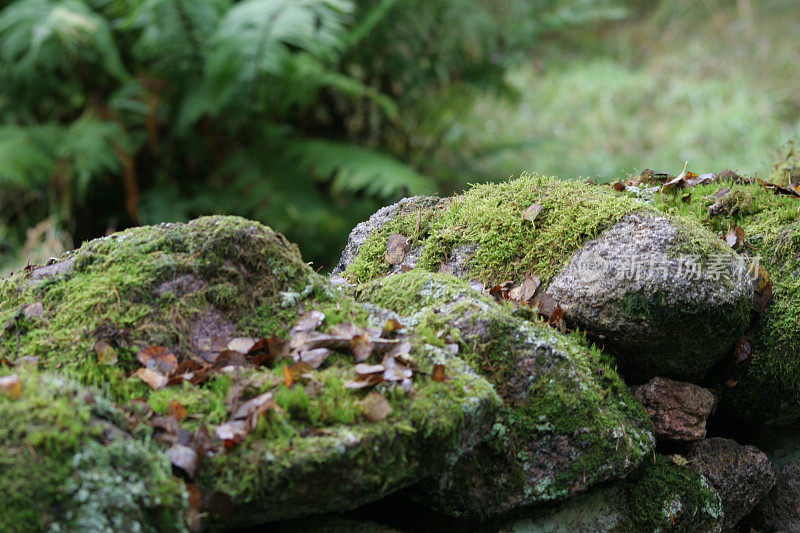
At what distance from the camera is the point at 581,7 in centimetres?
589

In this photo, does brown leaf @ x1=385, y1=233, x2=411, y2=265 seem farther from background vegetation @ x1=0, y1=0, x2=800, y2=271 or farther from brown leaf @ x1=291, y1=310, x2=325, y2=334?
background vegetation @ x1=0, y1=0, x2=800, y2=271

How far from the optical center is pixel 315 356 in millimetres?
1653

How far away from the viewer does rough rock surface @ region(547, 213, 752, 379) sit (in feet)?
6.26

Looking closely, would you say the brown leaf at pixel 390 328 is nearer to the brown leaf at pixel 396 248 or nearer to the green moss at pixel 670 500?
the brown leaf at pixel 396 248

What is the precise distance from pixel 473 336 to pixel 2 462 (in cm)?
113

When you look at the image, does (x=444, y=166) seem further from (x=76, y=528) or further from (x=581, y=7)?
(x=76, y=528)

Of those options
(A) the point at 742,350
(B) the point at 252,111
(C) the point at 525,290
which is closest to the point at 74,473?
(C) the point at 525,290

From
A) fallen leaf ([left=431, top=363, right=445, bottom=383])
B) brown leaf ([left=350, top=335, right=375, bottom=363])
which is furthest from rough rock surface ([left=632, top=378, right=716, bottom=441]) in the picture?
brown leaf ([left=350, top=335, right=375, bottom=363])

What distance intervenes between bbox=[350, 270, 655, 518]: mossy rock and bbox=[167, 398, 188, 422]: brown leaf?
0.63 metres

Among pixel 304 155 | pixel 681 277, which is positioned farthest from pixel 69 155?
pixel 681 277

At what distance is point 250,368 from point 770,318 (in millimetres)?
1718

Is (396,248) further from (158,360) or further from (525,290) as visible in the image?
(158,360)

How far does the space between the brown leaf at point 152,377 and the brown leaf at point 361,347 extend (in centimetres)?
46

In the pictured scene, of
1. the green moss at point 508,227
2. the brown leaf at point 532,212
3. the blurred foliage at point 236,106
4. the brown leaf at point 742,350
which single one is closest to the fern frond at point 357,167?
the blurred foliage at point 236,106
